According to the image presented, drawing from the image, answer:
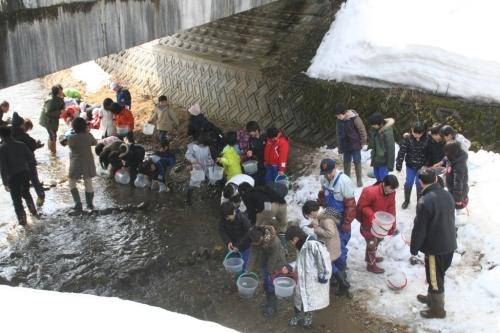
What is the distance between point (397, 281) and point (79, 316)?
4580mm

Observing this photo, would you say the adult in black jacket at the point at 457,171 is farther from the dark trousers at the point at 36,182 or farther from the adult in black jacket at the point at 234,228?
the dark trousers at the point at 36,182

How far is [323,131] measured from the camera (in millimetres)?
11867

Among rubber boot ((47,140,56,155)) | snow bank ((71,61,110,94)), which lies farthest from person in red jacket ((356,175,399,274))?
snow bank ((71,61,110,94))

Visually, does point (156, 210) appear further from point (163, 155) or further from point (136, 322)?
point (136, 322)

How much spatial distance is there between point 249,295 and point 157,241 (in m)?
2.53

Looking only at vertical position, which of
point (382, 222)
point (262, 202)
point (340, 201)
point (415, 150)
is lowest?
point (262, 202)

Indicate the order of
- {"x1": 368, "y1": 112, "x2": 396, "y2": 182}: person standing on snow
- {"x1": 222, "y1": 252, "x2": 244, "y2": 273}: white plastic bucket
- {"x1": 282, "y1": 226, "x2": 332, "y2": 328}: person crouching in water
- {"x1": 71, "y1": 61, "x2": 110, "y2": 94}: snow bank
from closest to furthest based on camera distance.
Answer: {"x1": 282, "y1": 226, "x2": 332, "y2": 328}: person crouching in water → {"x1": 222, "y1": 252, "x2": 244, "y2": 273}: white plastic bucket → {"x1": 368, "y1": 112, "x2": 396, "y2": 182}: person standing on snow → {"x1": 71, "y1": 61, "x2": 110, "y2": 94}: snow bank

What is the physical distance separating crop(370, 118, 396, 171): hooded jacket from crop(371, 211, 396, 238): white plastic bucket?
5.75 ft

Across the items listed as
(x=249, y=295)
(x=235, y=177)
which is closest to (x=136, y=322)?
(x=249, y=295)

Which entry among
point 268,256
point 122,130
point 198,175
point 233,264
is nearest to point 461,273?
point 268,256

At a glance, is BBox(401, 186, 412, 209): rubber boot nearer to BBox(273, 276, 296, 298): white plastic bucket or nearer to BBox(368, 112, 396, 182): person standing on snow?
BBox(368, 112, 396, 182): person standing on snow

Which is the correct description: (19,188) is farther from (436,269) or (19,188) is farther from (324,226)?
(436,269)

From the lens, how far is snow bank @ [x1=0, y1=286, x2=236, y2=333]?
418cm

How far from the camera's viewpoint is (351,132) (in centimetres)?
905
